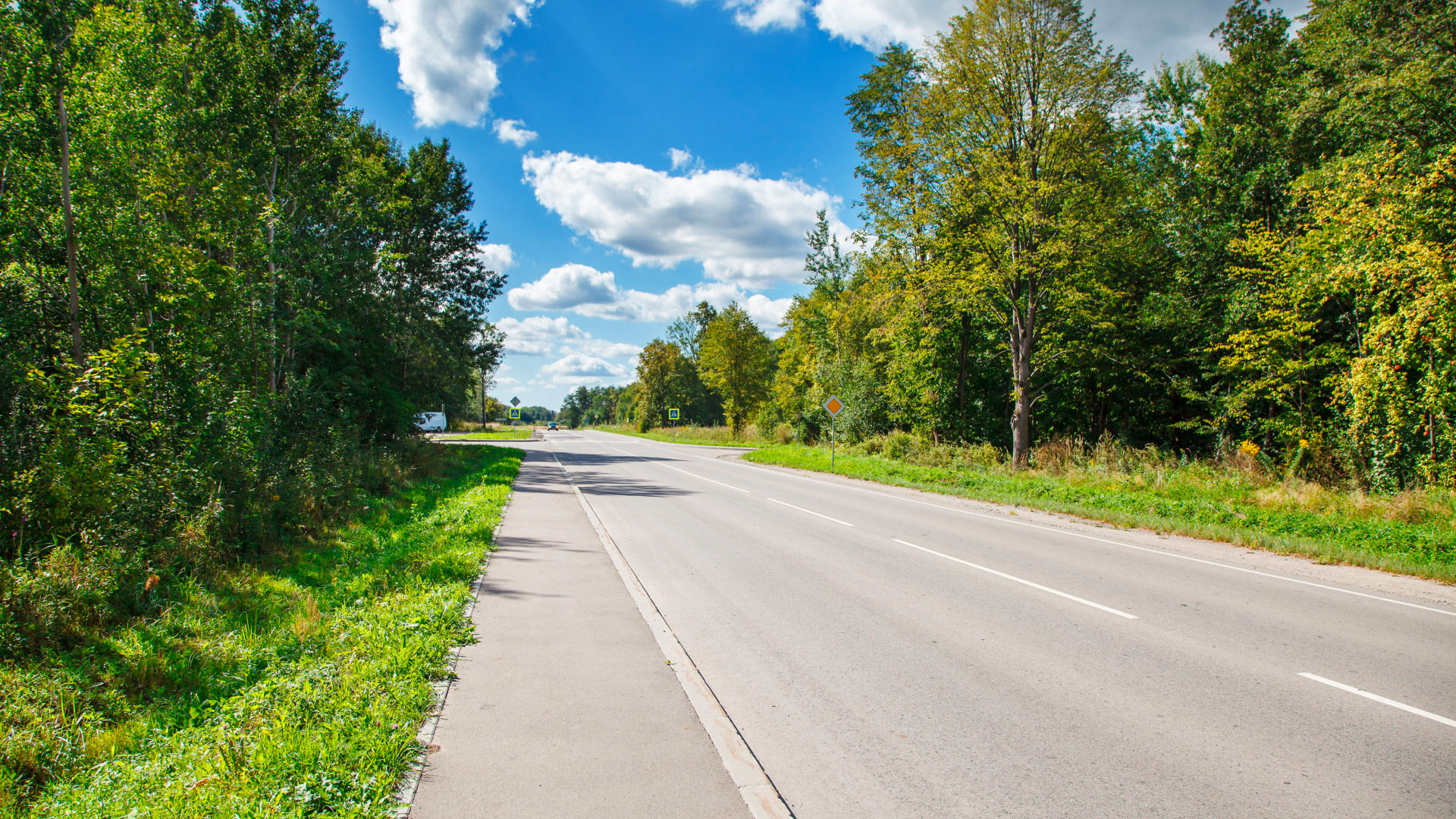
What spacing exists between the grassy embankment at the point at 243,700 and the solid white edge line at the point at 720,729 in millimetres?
1761

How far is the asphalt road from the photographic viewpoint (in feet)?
11.4

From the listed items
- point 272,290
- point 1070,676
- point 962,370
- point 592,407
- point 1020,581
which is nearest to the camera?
point 1070,676

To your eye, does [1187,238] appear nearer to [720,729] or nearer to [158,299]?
[720,729]

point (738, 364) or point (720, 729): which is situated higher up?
point (738, 364)

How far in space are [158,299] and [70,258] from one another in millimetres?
1150

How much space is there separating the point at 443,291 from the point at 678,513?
75.0ft

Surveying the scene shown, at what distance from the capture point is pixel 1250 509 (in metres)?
12.0

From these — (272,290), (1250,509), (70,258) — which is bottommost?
(1250,509)

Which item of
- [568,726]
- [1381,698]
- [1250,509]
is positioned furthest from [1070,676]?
[1250,509]

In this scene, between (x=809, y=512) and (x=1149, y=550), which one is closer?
(x=1149, y=550)

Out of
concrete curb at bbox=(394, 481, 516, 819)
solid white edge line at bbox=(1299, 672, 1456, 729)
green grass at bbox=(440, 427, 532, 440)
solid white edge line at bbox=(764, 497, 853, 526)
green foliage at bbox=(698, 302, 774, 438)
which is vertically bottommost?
solid white edge line at bbox=(764, 497, 853, 526)

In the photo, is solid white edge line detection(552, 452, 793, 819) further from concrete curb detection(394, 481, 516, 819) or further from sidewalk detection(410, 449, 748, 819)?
concrete curb detection(394, 481, 516, 819)

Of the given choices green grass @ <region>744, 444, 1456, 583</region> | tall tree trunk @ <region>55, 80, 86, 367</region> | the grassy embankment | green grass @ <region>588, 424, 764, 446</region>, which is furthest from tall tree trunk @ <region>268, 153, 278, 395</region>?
green grass @ <region>588, 424, 764, 446</region>

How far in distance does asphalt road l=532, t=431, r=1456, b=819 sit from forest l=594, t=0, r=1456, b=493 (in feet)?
28.1
